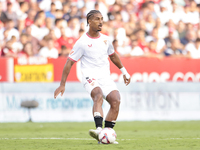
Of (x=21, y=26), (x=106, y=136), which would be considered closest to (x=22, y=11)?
(x=21, y=26)

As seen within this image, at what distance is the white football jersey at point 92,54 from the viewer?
7.07 meters

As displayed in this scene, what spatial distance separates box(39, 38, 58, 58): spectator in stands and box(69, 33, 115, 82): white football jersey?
268 inches

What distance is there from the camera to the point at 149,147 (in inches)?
252

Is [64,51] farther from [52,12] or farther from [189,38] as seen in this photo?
[189,38]

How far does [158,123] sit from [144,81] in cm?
188

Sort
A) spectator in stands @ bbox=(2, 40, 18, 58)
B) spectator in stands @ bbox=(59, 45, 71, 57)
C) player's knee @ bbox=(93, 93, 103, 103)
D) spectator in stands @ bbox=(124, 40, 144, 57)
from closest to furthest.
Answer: player's knee @ bbox=(93, 93, 103, 103) → spectator in stands @ bbox=(2, 40, 18, 58) → spectator in stands @ bbox=(59, 45, 71, 57) → spectator in stands @ bbox=(124, 40, 144, 57)

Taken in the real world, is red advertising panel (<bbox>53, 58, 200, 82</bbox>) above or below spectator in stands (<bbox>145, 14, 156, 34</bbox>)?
below

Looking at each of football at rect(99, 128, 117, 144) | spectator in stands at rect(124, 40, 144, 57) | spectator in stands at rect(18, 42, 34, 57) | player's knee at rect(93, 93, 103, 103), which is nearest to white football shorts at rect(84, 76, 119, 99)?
player's knee at rect(93, 93, 103, 103)

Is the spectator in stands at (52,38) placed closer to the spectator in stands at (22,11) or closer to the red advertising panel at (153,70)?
the red advertising panel at (153,70)

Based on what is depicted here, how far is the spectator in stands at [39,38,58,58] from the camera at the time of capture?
1388 centimetres

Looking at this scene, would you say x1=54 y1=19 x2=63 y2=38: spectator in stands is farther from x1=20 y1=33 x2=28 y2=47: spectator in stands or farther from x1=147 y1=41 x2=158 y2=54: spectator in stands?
x1=147 y1=41 x2=158 y2=54: spectator in stands

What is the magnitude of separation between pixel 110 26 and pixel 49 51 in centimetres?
279

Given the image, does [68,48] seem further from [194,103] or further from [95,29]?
[95,29]

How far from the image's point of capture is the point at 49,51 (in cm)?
1393
